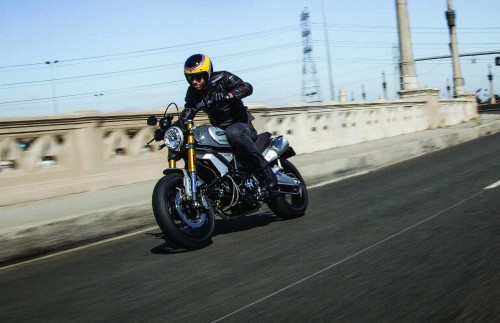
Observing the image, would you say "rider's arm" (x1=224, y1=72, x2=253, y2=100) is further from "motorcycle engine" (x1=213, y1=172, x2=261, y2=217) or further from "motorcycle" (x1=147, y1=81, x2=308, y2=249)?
"motorcycle engine" (x1=213, y1=172, x2=261, y2=217)

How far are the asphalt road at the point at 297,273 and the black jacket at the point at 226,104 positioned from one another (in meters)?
1.25

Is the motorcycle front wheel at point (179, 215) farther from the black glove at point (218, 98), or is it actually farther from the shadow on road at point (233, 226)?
the black glove at point (218, 98)

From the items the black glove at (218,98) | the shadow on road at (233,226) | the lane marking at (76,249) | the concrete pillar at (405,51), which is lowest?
the shadow on road at (233,226)

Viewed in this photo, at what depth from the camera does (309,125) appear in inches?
639

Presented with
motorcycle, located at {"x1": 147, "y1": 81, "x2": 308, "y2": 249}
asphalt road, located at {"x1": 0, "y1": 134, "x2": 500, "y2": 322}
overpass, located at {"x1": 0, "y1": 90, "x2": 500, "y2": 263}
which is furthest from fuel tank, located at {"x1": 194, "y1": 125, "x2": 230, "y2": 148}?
overpass, located at {"x1": 0, "y1": 90, "x2": 500, "y2": 263}

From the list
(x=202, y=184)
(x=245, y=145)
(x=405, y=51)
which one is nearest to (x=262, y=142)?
(x=245, y=145)

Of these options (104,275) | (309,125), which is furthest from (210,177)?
(309,125)

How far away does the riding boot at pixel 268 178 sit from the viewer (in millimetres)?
6887

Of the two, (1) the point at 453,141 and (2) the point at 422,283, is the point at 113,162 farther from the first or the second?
(1) the point at 453,141

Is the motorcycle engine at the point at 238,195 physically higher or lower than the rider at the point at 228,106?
lower

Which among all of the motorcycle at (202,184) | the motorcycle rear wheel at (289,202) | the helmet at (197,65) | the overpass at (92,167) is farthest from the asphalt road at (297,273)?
the helmet at (197,65)

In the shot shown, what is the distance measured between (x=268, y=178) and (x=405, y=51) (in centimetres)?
1932

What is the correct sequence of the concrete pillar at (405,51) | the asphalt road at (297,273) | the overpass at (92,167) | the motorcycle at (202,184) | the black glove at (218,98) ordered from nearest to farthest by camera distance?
1. the asphalt road at (297,273)
2. the motorcycle at (202,184)
3. the black glove at (218,98)
4. the overpass at (92,167)
5. the concrete pillar at (405,51)

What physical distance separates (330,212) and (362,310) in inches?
166
